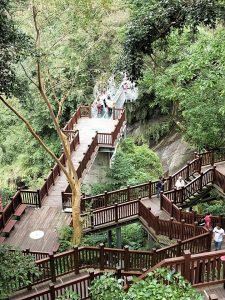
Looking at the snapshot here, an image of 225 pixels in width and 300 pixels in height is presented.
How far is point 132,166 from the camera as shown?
987 inches

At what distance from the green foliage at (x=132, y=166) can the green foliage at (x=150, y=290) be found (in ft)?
50.1

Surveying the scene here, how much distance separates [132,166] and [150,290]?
1776 centimetres

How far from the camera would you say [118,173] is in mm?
24375

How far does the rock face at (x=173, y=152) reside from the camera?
28.8m

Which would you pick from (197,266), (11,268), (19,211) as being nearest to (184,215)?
(197,266)

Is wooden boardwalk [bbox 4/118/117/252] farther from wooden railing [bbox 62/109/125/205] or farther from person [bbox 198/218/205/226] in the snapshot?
person [bbox 198/218/205/226]

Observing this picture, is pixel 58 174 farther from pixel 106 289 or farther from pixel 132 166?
pixel 106 289

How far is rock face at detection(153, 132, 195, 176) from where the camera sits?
2882 cm

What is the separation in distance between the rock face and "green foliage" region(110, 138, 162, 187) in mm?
2359

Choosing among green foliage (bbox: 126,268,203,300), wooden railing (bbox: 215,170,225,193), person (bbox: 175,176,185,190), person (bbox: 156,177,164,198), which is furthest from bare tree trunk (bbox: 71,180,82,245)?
green foliage (bbox: 126,268,203,300)

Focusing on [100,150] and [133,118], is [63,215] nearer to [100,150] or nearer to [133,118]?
[100,150]

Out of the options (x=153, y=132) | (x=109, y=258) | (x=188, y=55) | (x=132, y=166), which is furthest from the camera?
(x=153, y=132)

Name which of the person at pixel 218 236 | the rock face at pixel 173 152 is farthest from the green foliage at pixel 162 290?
the rock face at pixel 173 152

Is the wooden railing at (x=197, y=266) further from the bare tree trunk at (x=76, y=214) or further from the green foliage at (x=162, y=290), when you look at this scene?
the bare tree trunk at (x=76, y=214)
